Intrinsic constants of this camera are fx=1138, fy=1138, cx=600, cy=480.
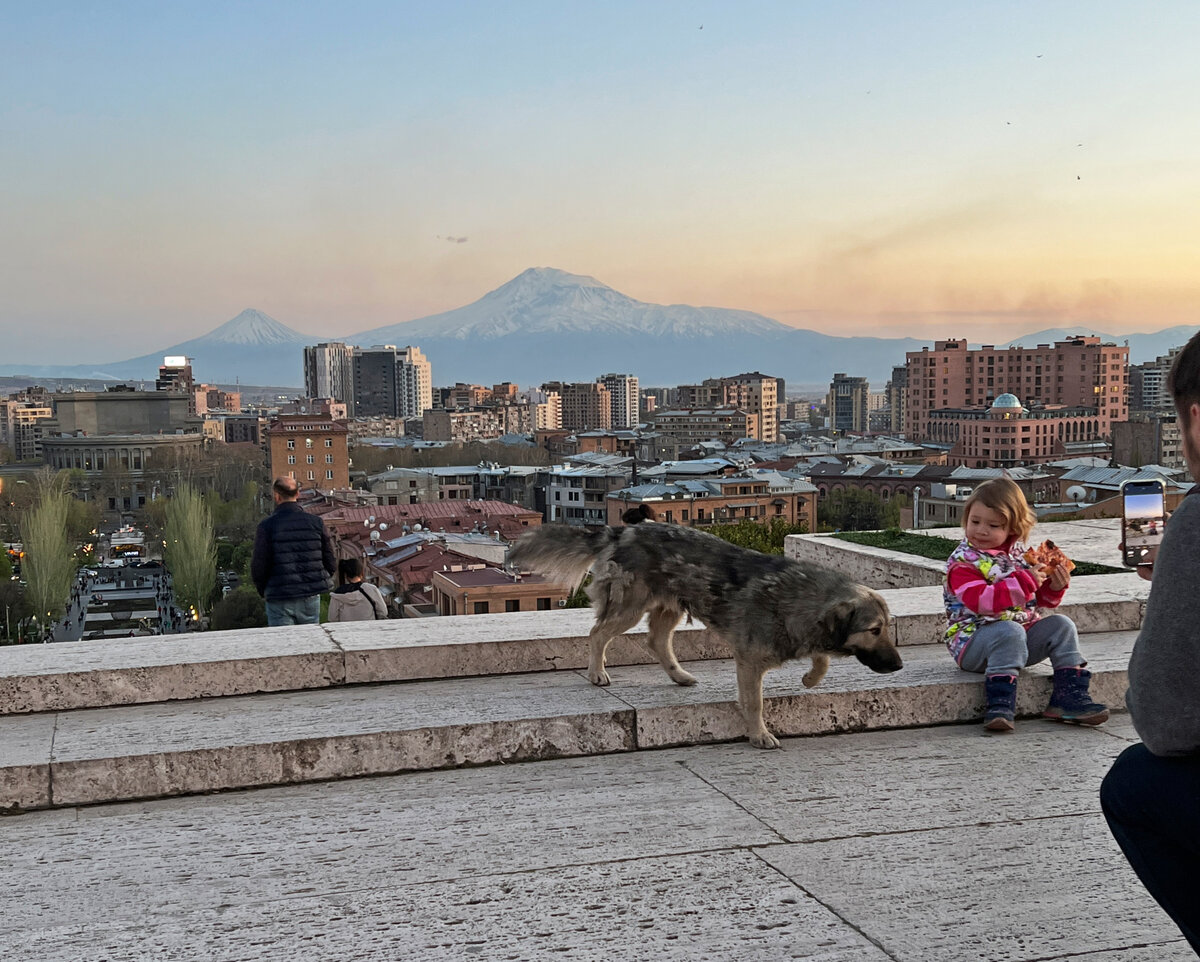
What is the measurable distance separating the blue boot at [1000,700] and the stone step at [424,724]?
0.16 m

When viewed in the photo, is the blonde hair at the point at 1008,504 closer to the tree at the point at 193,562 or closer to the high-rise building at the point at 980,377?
the tree at the point at 193,562

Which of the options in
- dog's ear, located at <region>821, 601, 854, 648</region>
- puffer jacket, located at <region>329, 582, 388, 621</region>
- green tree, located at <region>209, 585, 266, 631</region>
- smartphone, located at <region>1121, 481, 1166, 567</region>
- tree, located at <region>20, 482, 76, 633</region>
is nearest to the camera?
smartphone, located at <region>1121, 481, 1166, 567</region>

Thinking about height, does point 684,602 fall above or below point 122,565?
above

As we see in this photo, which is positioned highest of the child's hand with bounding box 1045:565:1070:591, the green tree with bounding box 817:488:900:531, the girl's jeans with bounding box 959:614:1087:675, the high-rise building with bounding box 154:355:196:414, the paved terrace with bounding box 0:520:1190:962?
the high-rise building with bounding box 154:355:196:414

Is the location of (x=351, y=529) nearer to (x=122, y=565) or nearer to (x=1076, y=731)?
(x=122, y=565)

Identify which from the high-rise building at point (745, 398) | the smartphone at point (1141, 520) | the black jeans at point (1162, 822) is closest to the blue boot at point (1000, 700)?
the smartphone at point (1141, 520)

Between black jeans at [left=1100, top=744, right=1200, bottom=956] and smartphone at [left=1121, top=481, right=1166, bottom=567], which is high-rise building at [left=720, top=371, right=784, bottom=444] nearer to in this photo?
smartphone at [left=1121, top=481, right=1166, bottom=567]

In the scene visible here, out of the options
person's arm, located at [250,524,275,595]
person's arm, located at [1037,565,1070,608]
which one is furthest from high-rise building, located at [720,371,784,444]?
person's arm, located at [1037,565,1070,608]

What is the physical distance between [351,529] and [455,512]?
980cm

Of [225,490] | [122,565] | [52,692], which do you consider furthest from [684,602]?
[225,490]

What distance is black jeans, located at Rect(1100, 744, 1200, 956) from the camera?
1.86m

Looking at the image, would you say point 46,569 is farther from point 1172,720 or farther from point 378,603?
point 1172,720

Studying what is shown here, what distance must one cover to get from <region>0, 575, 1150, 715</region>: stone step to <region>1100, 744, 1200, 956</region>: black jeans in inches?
153

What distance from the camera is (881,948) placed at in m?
2.86
